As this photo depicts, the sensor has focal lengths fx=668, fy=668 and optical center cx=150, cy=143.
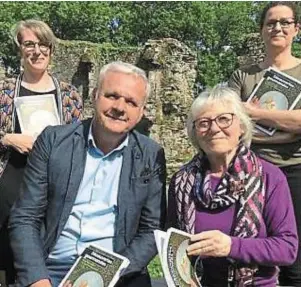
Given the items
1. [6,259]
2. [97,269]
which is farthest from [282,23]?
[6,259]

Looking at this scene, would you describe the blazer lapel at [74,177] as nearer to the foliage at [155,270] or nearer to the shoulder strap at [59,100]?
the shoulder strap at [59,100]

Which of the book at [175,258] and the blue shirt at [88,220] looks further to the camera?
the blue shirt at [88,220]

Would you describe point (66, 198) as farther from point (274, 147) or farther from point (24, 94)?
point (274, 147)

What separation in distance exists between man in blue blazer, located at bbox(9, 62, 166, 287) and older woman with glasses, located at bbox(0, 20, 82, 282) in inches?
25.2

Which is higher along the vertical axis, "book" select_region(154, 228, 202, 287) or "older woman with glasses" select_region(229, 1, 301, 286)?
"older woman with glasses" select_region(229, 1, 301, 286)

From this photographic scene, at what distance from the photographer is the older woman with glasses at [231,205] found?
2709 millimetres

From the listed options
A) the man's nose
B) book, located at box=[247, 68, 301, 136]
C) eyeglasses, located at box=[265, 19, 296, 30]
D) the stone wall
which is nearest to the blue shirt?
the man's nose

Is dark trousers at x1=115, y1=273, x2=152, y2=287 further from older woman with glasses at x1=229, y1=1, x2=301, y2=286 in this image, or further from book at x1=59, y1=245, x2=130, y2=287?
older woman with glasses at x1=229, y1=1, x2=301, y2=286

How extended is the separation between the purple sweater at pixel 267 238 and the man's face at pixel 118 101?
1.52ft

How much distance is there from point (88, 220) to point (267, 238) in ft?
2.56

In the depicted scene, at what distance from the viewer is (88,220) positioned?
2.94 m

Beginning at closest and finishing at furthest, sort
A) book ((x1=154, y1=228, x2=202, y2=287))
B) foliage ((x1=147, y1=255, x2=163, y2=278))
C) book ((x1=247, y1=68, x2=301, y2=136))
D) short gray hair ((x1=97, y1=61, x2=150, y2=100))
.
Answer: book ((x1=154, y1=228, x2=202, y2=287)) → short gray hair ((x1=97, y1=61, x2=150, y2=100)) → book ((x1=247, y1=68, x2=301, y2=136)) → foliage ((x1=147, y1=255, x2=163, y2=278))

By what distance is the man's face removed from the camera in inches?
113

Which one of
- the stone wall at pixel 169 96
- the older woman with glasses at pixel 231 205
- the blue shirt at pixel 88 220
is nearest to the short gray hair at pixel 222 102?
the older woman with glasses at pixel 231 205
